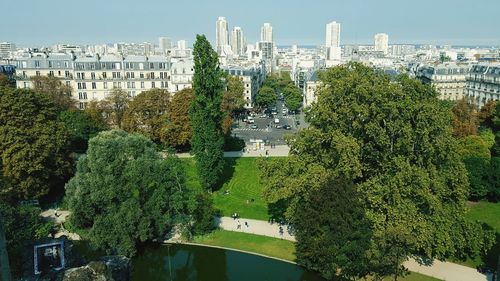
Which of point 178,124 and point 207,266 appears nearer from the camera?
point 207,266

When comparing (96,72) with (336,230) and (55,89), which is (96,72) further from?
(336,230)

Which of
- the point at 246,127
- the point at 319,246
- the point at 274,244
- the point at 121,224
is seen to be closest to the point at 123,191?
the point at 121,224

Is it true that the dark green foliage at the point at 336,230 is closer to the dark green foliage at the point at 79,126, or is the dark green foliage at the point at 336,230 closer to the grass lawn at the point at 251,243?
the grass lawn at the point at 251,243

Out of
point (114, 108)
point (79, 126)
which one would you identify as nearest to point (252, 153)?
point (114, 108)

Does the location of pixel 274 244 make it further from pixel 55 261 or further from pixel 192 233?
pixel 55 261

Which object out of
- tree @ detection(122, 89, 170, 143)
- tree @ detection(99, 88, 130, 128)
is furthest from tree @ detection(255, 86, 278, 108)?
tree @ detection(122, 89, 170, 143)

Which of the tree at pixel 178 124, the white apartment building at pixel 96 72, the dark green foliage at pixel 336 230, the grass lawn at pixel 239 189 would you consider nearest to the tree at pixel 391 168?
the dark green foliage at pixel 336 230
